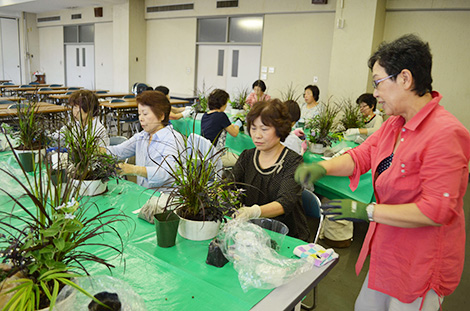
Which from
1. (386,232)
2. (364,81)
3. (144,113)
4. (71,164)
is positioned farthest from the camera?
(364,81)

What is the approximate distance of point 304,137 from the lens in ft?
12.5

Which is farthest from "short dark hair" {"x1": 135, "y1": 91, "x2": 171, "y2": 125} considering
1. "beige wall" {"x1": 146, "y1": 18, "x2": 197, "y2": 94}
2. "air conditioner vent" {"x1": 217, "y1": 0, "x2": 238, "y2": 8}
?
"beige wall" {"x1": 146, "y1": 18, "x2": 197, "y2": 94}

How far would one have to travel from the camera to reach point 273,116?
2053mm

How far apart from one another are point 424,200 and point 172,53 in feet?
32.5

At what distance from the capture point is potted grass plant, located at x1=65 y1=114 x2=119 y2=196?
6.36 ft

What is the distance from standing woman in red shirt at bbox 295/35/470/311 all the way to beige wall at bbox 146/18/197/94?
8.65 metres

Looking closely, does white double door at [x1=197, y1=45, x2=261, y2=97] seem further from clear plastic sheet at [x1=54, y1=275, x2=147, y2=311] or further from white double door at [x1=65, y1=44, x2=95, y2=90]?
clear plastic sheet at [x1=54, y1=275, x2=147, y2=311]

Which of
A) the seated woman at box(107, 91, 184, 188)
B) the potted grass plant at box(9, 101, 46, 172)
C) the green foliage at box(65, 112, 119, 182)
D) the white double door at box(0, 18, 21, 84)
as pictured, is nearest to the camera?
the green foliage at box(65, 112, 119, 182)

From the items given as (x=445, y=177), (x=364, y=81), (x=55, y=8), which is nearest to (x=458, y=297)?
(x=445, y=177)

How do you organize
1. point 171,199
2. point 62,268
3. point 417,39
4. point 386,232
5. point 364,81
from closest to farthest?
1. point 62,268
2. point 417,39
3. point 386,232
4. point 171,199
5. point 364,81

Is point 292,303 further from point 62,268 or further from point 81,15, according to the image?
point 81,15

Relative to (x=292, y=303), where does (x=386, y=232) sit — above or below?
above

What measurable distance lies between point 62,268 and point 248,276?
2.01ft

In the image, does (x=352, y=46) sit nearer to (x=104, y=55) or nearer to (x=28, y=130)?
(x=28, y=130)
